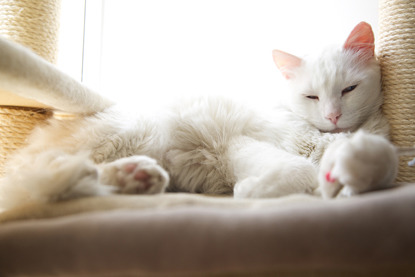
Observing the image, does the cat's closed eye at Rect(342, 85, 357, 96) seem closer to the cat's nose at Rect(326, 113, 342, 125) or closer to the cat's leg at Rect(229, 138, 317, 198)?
the cat's nose at Rect(326, 113, 342, 125)

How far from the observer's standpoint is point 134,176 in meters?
0.86

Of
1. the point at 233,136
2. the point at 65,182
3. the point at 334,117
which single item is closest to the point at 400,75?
the point at 334,117

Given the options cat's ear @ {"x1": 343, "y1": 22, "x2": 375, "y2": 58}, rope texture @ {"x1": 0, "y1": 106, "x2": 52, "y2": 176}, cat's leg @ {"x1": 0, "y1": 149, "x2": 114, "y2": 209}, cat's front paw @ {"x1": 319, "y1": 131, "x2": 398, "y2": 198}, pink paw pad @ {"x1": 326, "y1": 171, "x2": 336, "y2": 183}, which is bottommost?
rope texture @ {"x1": 0, "y1": 106, "x2": 52, "y2": 176}

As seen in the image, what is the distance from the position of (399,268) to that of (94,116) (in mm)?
1112

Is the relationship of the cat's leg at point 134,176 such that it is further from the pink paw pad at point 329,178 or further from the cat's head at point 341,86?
the cat's head at point 341,86

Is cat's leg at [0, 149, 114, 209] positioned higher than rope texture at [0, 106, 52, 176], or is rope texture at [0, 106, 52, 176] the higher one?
cat's leg at [0, 149, 114, 209]

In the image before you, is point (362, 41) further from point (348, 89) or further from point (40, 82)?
point (40, 82)

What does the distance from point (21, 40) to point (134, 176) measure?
1.18 metres

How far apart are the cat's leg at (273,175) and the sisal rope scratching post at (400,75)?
52cm

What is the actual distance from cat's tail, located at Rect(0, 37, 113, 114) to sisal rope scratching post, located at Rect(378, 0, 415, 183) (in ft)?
4.13

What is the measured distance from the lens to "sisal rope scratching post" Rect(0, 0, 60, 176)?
153cm

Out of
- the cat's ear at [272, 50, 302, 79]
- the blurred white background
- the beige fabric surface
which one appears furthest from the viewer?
the blurred white background

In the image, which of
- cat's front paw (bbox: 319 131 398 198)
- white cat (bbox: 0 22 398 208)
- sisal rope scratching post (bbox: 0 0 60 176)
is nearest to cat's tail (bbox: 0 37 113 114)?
white cat (bbox: 0 22 398 208)

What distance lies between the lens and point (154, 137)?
1.24m
